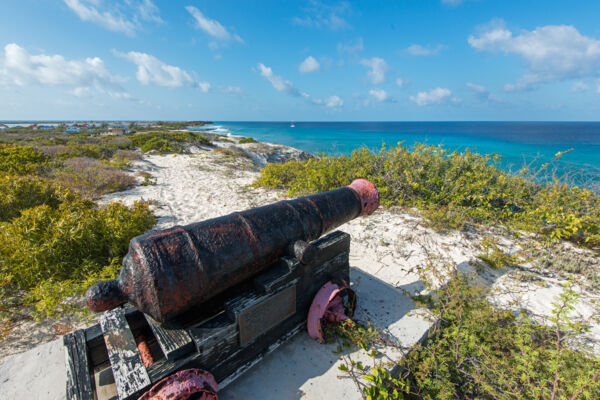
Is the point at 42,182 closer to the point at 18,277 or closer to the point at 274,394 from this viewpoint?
the point at 18,277

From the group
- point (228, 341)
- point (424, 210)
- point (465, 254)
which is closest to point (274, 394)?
point (228, 341)

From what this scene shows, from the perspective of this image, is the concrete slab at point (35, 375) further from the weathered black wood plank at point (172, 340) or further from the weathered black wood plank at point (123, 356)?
the weathered black wood plank at point (172, 340)

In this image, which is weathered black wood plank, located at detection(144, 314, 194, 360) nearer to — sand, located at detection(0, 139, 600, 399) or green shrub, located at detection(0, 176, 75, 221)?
sand, located at detection(0, 139, 600, 399)

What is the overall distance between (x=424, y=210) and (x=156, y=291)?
537 centimetres

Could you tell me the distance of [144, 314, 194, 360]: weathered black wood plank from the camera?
5.58ft

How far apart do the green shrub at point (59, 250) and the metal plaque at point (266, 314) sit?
2421 mm

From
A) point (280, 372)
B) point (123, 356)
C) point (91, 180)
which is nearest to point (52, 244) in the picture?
point (123, 356)

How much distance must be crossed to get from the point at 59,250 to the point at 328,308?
3.68 m

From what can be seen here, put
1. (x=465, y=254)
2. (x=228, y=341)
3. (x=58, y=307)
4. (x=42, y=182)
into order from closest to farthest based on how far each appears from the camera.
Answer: (x=228, y=341), (x=58, y=307), (x=465, y=254), (x=42, y=182)

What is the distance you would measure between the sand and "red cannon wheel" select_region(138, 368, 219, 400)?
0.54 meters

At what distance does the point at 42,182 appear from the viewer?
5.30 metres

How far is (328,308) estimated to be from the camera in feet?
8.82

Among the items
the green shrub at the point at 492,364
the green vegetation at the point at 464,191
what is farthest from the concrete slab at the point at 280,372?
the green vegetation at the point at 464,191

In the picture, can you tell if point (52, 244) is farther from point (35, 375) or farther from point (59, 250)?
point (35, 375)
